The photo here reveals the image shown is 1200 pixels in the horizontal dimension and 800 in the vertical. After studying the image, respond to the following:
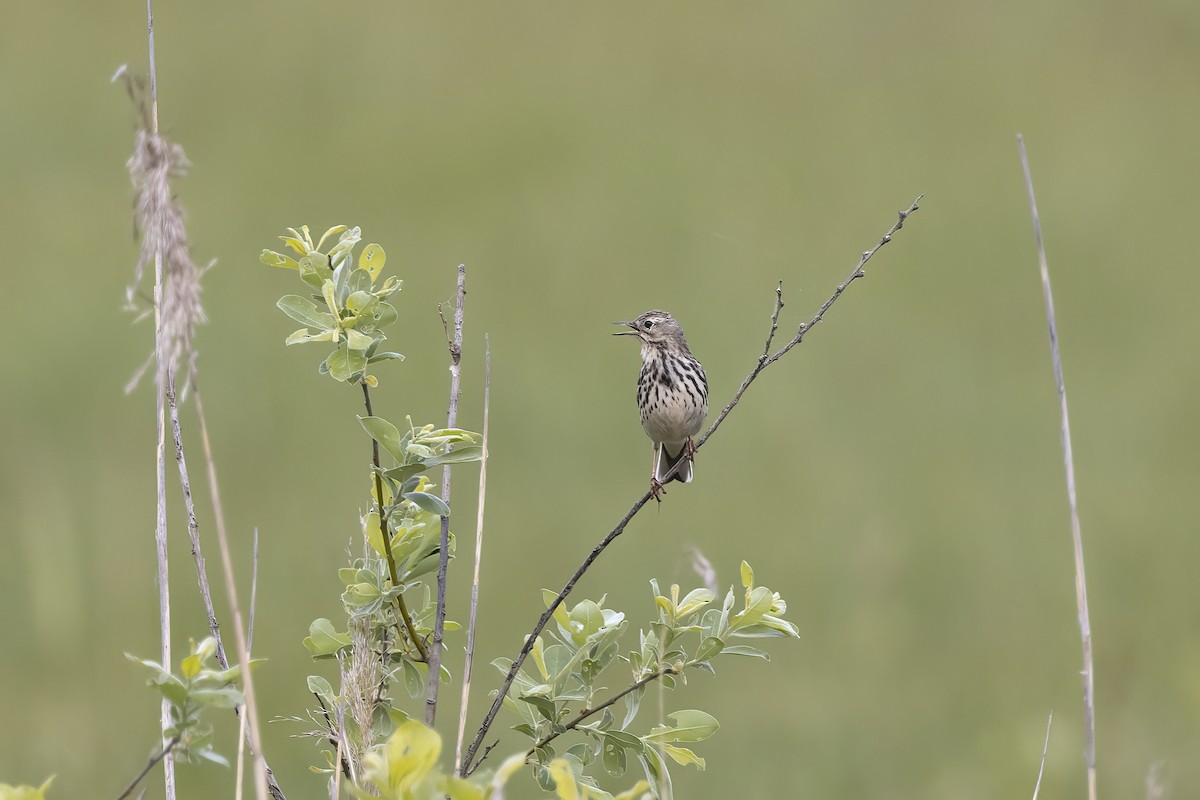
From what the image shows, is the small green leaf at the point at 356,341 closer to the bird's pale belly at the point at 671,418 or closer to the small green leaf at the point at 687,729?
the small green leaf at the point at 687,729

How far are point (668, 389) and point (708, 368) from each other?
22.1 feet

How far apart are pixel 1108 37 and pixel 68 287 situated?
40.7 feet

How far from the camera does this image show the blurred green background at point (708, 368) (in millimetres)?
10969

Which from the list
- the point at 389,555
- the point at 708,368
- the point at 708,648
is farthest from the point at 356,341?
the point at 708,368

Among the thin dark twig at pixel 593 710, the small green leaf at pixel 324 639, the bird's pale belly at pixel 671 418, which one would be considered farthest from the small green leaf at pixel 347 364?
the bird's pale belly at pixel 671 418

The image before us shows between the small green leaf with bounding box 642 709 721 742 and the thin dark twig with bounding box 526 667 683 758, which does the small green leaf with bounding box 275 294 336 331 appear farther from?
the small green leaf with bounding box 642 709 721 742

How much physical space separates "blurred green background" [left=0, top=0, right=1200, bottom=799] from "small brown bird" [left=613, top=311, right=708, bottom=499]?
3737mm

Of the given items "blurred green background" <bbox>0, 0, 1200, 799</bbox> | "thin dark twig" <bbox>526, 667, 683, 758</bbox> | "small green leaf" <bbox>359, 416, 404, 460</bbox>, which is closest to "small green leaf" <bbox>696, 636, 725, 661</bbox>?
"thin dark twig" <bbox>526, 667, 683, 758</bbox>

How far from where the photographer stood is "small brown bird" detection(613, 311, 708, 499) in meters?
6.35

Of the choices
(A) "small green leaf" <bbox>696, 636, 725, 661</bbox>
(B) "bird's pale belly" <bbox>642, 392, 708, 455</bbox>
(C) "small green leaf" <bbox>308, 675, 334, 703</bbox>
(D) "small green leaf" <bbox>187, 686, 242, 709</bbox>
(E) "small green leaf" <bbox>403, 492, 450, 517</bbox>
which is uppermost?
(B) "bird's pale belly" <bbox>642, 392, 708, 455</bbox>

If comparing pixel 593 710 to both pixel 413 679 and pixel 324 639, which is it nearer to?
pixel 413 679

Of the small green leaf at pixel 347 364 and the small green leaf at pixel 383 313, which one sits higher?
the small green leaf at pixel 383 313

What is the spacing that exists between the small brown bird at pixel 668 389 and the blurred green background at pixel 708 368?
147 inches

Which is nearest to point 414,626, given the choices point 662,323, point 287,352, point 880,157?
point 662,323
